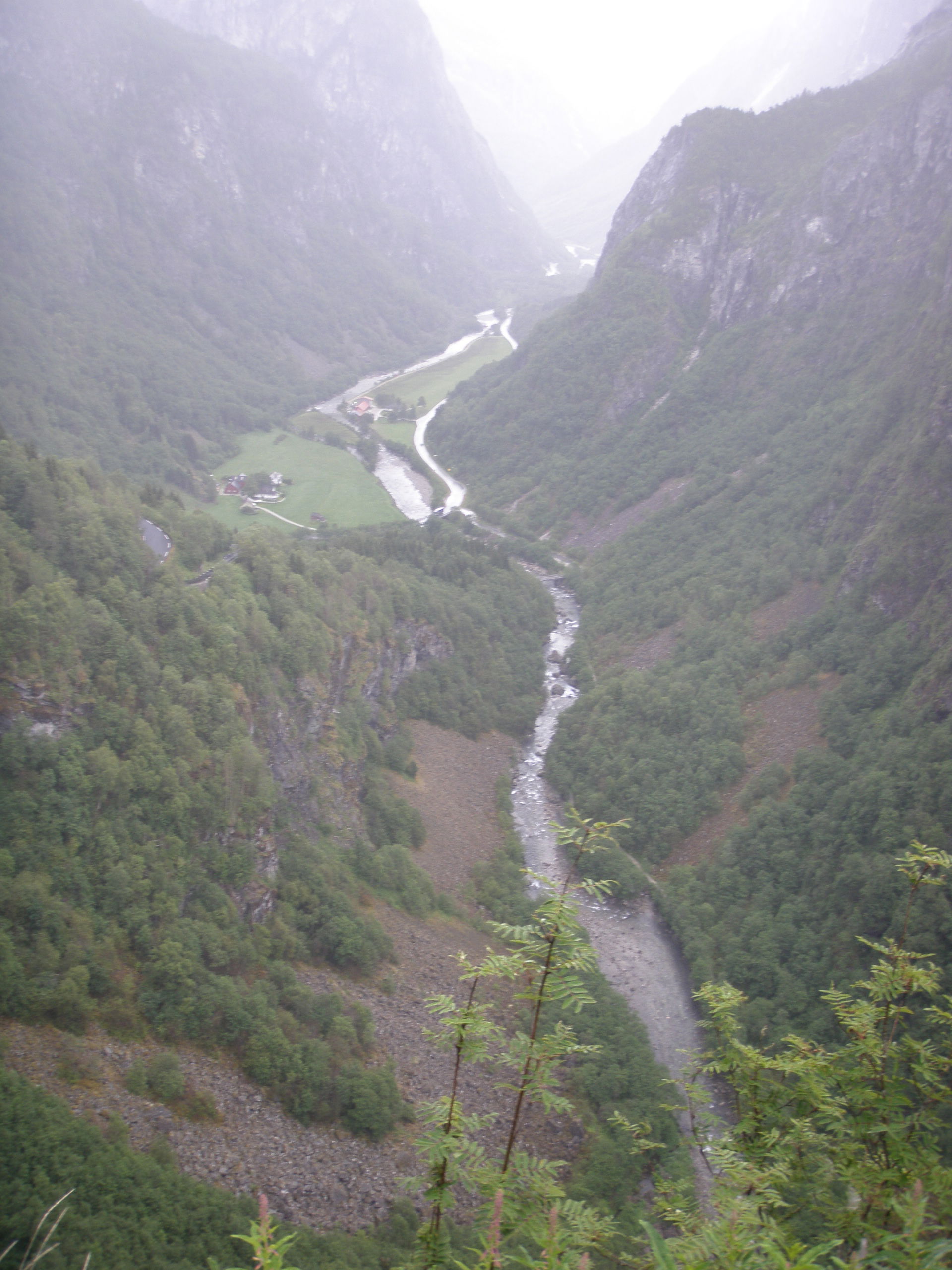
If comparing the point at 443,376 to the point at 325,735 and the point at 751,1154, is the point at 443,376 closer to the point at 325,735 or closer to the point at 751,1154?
the point at 325,735

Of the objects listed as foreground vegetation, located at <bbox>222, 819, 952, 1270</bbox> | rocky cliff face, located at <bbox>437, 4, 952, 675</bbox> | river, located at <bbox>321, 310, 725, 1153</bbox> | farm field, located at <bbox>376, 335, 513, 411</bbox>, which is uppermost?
farm field, located at <bbox>376, 335, 513, 411</bbox>

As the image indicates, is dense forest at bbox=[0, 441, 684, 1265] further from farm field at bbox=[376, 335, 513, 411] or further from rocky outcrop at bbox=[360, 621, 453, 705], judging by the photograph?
farm field at bbox=[376, 335, 513, 411]

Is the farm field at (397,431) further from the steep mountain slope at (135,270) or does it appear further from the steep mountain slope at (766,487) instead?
the steep mountain slope at (135,270)

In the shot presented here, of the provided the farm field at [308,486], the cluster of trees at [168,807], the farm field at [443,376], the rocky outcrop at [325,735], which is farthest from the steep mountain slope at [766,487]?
the cluster of trees at [168,807]

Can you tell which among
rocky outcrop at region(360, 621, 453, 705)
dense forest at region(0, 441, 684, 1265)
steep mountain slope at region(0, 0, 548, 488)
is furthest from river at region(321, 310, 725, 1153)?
steep mountain slope at region(0, 0, 548, 488)

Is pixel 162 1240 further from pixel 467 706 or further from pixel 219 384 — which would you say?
pixel 219 384

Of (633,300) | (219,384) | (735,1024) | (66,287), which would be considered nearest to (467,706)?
(735,1024)

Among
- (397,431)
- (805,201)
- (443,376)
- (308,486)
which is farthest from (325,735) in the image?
(443,376)
